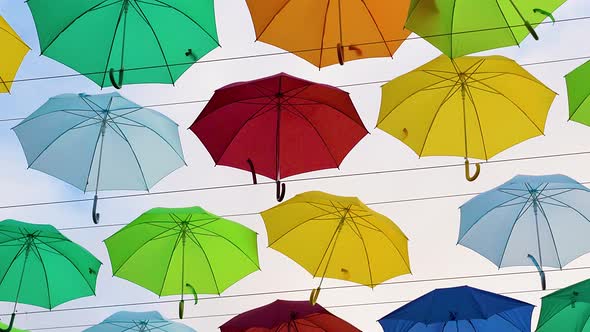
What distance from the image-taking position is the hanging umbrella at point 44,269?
7.62 meters

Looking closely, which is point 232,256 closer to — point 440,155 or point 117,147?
point 117,147

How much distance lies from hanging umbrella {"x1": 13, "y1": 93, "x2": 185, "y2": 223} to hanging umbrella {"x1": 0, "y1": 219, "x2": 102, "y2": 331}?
26.6 inches

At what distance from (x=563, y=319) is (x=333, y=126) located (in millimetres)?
3041

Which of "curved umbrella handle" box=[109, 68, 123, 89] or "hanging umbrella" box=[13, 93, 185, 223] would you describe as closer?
"curved umbrella handle" box=[109, 68, 123, 89]

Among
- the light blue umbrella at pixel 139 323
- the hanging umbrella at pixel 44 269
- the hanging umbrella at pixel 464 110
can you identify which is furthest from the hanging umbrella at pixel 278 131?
the light blue umbrella at pixel 139 323

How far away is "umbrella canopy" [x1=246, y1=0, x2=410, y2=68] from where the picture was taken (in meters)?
6.34

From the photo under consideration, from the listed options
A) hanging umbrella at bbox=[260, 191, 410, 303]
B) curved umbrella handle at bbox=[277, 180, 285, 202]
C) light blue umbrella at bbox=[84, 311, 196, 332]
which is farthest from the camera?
light blue umbrella at bbox=[84, 311, 196, 332]

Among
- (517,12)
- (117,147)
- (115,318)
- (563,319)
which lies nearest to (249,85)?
(117,147)

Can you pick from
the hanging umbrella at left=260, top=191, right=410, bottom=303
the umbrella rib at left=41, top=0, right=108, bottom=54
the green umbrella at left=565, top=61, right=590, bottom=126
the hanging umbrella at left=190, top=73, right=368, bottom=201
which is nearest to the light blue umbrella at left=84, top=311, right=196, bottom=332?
the hanging umbrella at left=260, top=191, right=410, bottom=303

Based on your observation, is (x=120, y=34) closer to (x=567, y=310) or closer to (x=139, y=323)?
(x=139, y=323)

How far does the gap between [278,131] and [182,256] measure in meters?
1.78

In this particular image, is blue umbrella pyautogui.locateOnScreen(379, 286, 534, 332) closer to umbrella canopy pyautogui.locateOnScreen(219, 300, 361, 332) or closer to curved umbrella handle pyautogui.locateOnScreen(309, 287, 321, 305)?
umbrella canopy pyautogui.locateOnScreen(219, 300, 361, 332)

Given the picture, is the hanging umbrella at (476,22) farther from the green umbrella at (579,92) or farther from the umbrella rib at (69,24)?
the umbrella rib at (69,24)

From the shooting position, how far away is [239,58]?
657cm
